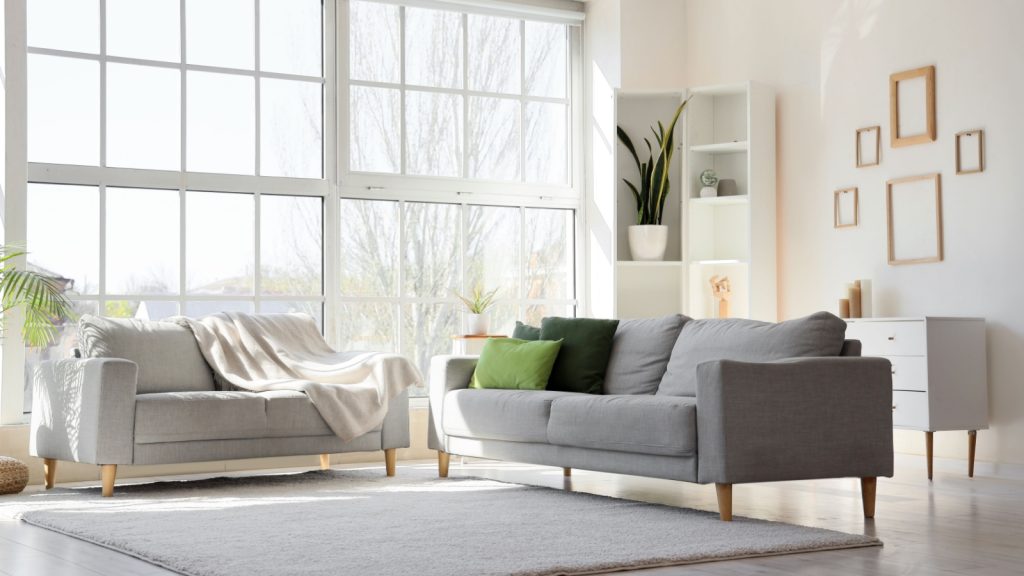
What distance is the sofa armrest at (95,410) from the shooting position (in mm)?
5250

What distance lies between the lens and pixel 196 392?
5.66m

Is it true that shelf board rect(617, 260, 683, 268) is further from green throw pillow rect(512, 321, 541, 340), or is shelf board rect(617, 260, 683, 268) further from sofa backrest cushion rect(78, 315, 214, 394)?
sofa backrest cushion rect(78, 315, 214, 394)

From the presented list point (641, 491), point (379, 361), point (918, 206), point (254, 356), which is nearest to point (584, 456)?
point (641, 491)

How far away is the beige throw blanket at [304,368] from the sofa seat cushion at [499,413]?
347 millimetres

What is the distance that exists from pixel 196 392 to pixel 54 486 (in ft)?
3.13

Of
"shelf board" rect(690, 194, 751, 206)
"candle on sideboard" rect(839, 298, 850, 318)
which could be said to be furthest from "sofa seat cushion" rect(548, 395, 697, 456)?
"shelf board" rect(690, 194, 751, 206)

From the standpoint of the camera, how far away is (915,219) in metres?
6.45

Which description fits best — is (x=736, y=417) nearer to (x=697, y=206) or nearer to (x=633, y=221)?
(x=697, y=206)

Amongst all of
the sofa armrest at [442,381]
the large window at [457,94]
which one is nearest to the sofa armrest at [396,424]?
the sofa armrest at [442,381]

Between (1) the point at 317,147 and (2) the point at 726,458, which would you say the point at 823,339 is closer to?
(2) the point at 726,458

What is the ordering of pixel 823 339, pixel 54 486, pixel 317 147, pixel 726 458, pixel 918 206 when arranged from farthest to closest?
pixel 317 147 → pixel 918 206 → pixel 54 486 → pixel 823 339 → pixel 726 458

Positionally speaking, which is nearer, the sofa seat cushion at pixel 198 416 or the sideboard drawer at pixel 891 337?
the sofa seat cushion at pixel 198 416

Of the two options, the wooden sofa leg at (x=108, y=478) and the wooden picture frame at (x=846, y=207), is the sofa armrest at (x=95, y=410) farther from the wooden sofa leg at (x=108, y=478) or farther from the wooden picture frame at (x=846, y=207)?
the wooden picture frame at (x=846, y=207)

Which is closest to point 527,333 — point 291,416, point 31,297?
point 291,416
